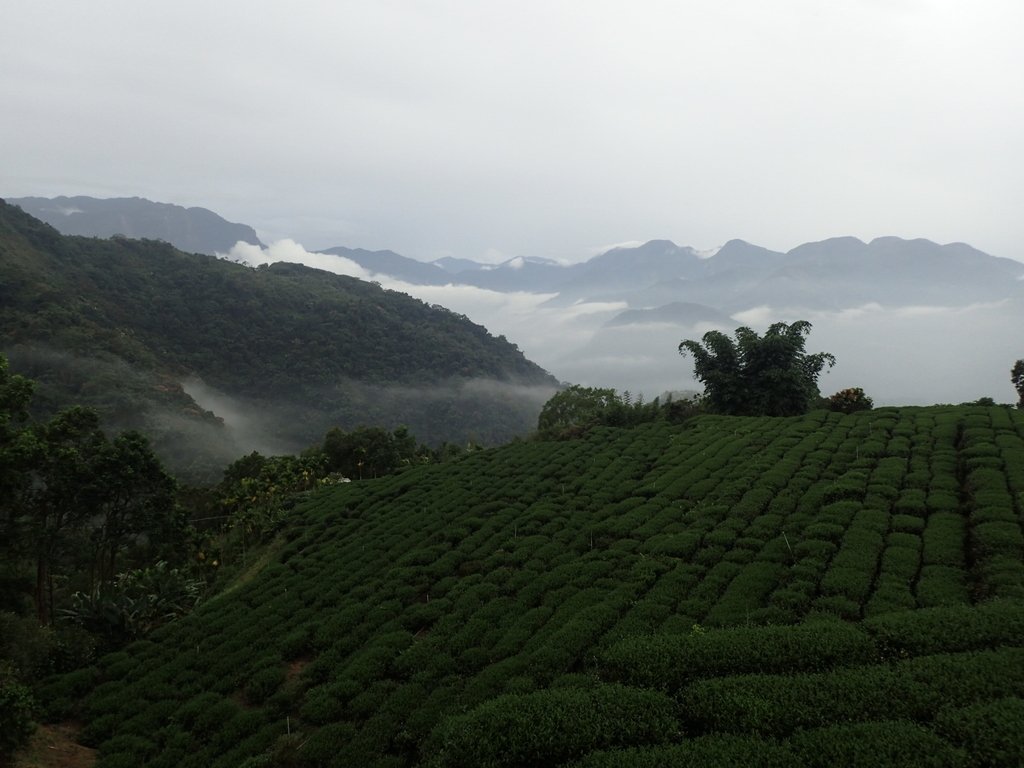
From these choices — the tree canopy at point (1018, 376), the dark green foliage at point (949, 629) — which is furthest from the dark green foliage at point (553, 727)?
the tree canopy at point (1018, 376)

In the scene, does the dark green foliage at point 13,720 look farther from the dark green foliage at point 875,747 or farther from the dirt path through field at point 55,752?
the dark green foliage at point 875,747

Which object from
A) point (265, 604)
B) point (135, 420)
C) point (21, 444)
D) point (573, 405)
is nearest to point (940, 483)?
point (265, 604)

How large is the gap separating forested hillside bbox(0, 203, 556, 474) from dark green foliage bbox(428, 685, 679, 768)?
6359 cm

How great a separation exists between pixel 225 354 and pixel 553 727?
386ft

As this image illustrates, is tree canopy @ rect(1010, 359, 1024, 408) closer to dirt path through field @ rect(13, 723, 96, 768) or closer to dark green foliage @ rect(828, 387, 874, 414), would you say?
dark green foliage @ rect(828, 387, 874, 414)

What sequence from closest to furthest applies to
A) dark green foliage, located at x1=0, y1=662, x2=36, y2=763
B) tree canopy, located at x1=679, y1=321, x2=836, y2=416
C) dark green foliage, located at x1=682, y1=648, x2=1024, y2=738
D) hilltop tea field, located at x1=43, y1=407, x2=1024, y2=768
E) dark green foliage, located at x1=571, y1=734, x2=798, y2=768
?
dark green foliage, located at x1=571, y1=734, x2=798, y2=768
dark green foliage, located at x1=682, y1=648, x2=1024, y2=738
hilltop tea field, located at x1=43, y1=407, x2=1024, y2=768
dark green foliage, located at x1=0, y1=662, x2=36, y2=763
tree canopy, located at x1=679, y1=321, x2=836, y2=416

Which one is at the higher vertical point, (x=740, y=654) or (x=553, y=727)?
(x=740, y=654)

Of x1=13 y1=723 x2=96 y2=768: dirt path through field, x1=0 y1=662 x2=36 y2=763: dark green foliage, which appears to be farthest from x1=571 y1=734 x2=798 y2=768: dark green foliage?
x1=13 y1=723 x2=96 y2=768: dirt path through field

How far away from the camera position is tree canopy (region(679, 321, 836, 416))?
117 feet

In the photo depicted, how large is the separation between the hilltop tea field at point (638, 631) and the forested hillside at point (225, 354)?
178 feet

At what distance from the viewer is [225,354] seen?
111 meters

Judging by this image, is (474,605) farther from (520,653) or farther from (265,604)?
(265,604)

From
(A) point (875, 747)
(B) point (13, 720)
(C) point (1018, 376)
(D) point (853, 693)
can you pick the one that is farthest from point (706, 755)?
(C) point (1018, 376)

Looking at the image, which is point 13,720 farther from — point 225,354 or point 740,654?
point 225,354
